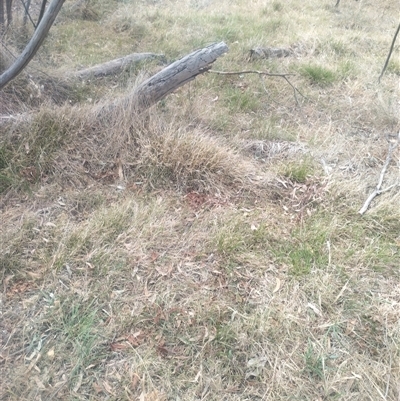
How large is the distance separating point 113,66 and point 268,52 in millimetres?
2140

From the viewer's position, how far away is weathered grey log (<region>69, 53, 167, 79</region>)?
4359 millimetres

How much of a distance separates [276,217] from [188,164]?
791 mm

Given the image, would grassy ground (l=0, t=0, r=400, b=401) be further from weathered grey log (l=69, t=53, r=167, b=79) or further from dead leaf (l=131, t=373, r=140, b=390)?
weathered grey log (l=69, t=53, r=167, b=79)

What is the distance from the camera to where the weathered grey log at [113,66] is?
4.36 metres

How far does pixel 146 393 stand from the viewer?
1792 mm

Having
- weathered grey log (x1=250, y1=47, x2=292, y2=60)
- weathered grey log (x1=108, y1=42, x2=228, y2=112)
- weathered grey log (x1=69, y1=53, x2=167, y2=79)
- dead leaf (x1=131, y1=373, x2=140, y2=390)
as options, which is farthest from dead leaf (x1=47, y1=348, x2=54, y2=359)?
weathered grey log (x1=250, y1=47, x2=292, y2=60)

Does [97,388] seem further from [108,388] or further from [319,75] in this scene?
[319,75]

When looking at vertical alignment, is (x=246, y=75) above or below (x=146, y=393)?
above

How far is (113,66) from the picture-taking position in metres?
4.66

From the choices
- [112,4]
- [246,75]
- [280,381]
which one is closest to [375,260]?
[280,381]

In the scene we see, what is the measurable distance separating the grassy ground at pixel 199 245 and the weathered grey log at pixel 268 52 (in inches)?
38.3

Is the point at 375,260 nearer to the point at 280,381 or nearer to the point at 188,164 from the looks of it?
the point at 280,381

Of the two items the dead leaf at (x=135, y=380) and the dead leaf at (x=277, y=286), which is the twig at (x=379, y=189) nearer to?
the dead leaf at (x=277, y=286)

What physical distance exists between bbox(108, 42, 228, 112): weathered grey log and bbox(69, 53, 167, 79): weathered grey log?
1206 millimetres
